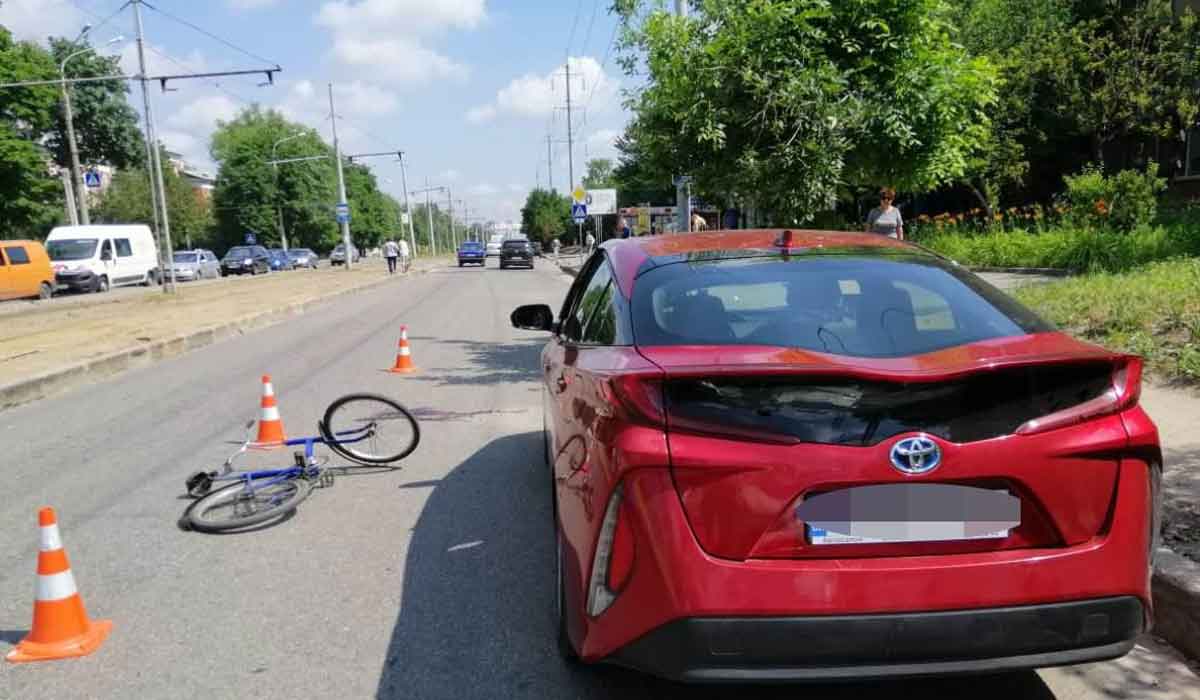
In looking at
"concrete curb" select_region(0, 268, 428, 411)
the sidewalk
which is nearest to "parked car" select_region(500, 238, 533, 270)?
the sidewalk

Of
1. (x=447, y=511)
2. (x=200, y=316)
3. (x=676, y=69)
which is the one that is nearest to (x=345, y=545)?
(x=447, y=511)

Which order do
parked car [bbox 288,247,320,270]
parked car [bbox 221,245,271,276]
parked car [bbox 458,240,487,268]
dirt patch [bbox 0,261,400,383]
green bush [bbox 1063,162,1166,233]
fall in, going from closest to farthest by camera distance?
dirt patch [bbox 0,261,400,383] → green bush [bbox 1063,162,1166,233] → parked car [bbox 221,245,271,276] → parked car [bbox 458,240,487,268] → parked car [bbox 288,247,320,270]

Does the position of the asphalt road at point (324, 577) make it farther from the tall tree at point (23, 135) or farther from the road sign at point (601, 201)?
the road sign at point (601, 201)

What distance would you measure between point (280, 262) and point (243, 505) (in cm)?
5487

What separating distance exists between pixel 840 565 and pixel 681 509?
0.45m

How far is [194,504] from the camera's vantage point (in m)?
4.89

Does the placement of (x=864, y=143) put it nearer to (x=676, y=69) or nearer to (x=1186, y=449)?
(x=676, y=69)

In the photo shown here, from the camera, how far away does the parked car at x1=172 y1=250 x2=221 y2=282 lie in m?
41.3

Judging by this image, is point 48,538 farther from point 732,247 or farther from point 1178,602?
point 1178,602

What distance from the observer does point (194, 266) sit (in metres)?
42.4

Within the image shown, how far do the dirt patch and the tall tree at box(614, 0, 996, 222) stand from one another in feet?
26.8

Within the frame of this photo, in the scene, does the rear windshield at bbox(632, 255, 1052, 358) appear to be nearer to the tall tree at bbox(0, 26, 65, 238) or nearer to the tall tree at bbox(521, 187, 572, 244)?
the tall tree at bbox(0, 26, 65, 238)

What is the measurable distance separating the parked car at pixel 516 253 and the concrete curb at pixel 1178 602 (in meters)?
42.2

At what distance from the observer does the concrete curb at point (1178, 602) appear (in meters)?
3.16
